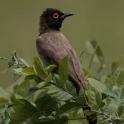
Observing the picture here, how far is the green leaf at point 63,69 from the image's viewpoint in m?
2.93

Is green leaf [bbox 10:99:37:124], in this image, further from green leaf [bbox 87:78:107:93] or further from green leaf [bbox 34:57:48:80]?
green leaf [bbox 87:78:107:93]

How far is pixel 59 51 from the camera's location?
12.9 feet

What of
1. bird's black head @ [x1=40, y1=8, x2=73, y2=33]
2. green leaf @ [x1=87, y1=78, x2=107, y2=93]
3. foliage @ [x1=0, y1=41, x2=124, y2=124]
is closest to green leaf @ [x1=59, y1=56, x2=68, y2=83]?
foliage @ [x1=0, y1=41, x2=124, y2=124]

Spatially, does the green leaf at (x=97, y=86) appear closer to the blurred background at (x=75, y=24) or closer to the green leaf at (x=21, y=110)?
the green leaf at (x=21, y=110)

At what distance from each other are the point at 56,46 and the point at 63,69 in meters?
1.12

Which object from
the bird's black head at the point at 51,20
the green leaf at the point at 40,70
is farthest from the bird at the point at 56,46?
the green leaf at the point at 40,70

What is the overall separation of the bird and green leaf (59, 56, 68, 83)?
0.16ft

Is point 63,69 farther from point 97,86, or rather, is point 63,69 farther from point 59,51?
point 59,51

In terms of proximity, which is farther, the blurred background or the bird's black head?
the blurred background

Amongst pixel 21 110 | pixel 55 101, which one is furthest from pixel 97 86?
pixel 21 110

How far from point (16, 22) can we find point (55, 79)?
5.97 meters

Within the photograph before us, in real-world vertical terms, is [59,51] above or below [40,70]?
below

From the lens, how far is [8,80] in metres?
6.78

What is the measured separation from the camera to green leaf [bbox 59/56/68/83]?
293 centimetres
